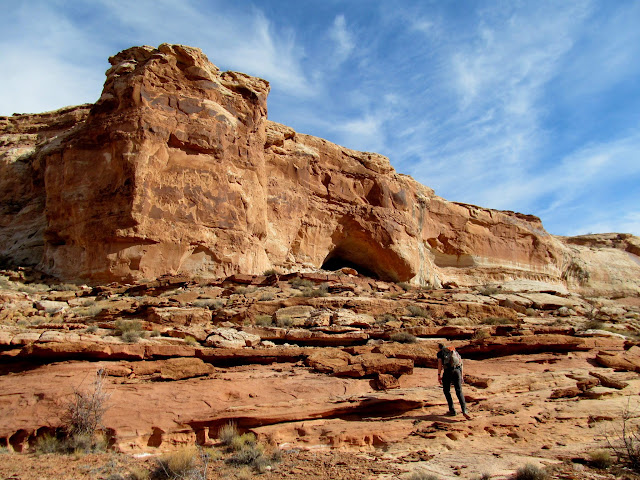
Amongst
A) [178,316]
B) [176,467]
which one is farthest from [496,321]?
[176,467]

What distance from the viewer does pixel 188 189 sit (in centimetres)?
1700

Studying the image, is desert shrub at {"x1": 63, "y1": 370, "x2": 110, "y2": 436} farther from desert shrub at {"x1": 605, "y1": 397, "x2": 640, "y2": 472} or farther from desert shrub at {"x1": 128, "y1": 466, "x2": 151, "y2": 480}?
desert shrub at {"x1": 605, "y1": 397, "x2": 640, "y2": 472}

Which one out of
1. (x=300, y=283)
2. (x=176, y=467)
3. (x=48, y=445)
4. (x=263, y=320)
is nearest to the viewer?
(x=176, y=467)

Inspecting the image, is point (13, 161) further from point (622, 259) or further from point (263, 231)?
point (622, 259)

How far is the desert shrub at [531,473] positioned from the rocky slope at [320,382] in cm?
25

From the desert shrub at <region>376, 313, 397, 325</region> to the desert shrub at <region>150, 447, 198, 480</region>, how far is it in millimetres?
6547

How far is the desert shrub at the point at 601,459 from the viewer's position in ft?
A: 18.9

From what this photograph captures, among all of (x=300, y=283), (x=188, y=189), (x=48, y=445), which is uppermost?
(x=188, y=189)

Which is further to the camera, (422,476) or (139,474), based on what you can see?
(139,474)

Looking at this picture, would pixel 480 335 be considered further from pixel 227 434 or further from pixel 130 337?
pixel 130 337

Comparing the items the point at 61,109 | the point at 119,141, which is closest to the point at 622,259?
the point at 119,141

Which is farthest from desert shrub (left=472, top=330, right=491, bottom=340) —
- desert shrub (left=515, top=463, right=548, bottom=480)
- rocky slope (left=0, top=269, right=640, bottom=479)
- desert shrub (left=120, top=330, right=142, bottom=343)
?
desert shrub (left=120, top=330, right=142, bottom=343)

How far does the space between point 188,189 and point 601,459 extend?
47.3ft

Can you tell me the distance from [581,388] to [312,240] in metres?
15.2
